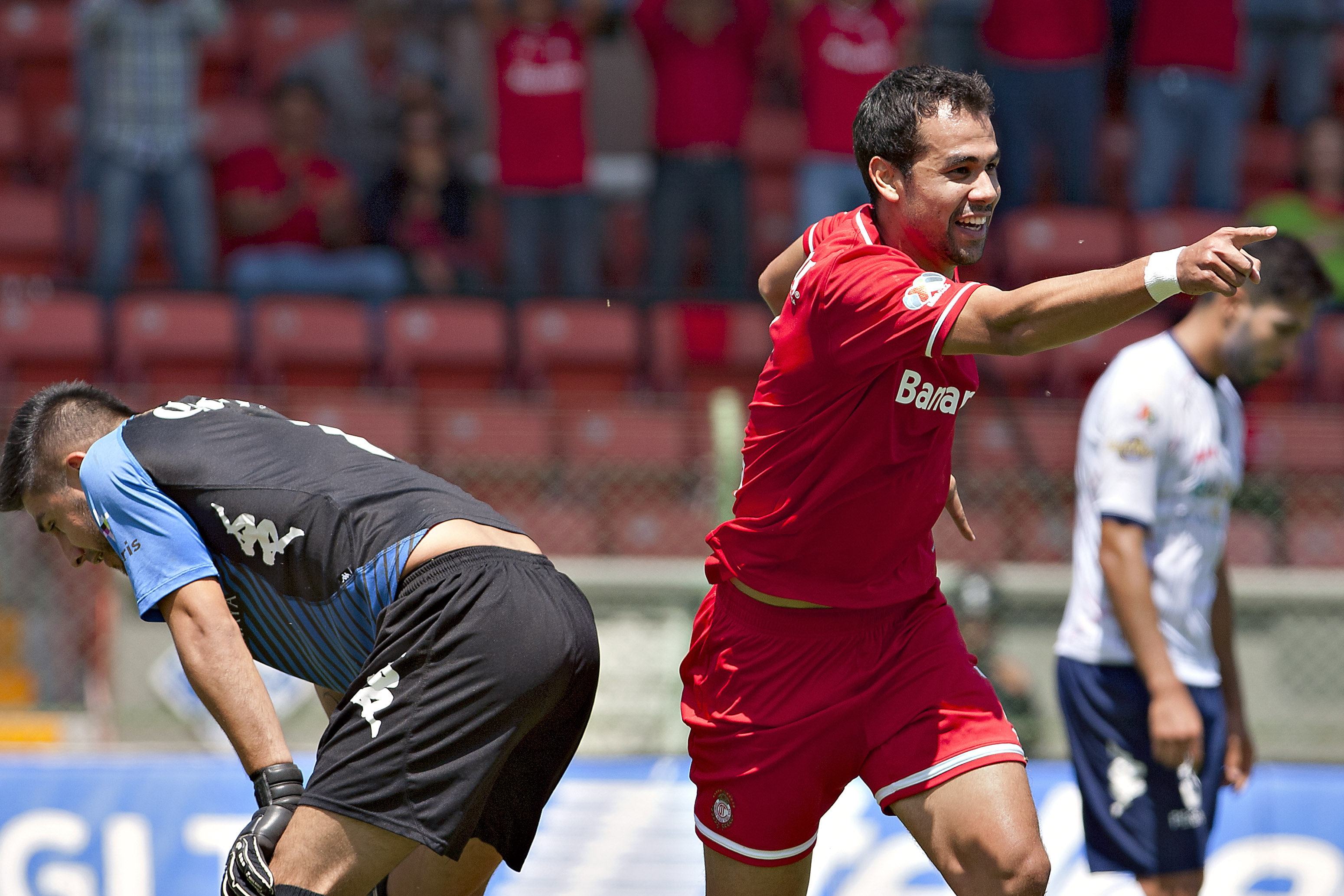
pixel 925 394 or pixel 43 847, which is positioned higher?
pixel 925 394

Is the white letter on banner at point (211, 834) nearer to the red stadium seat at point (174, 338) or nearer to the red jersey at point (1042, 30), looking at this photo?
the red stadium seat at point (174, 338)

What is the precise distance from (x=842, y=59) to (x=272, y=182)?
3.58 m

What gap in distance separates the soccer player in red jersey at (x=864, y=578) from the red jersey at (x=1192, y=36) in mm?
6372

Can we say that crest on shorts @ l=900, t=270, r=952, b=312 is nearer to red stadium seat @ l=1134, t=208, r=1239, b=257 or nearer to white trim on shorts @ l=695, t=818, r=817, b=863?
white trim on shorts @ l=695, t=818, r=817, b=863

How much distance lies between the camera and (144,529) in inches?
126

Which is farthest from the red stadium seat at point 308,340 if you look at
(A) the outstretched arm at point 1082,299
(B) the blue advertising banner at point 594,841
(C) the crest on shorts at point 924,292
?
(A) the outstretched arm at point 1082,299

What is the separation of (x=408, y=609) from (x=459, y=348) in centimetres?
570

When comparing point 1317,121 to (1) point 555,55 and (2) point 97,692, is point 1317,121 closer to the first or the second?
(1) point 555,55

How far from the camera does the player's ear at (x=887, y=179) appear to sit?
11.2 feet

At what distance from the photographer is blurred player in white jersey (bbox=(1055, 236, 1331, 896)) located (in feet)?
14.6

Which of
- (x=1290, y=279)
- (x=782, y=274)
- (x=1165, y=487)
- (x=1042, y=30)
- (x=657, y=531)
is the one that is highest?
(x=1042, y=30)

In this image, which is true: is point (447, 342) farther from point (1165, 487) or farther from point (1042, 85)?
point (1165, 487)

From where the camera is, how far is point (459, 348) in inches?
345

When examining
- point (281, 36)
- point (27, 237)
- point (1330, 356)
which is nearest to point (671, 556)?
point (1330, 356)
